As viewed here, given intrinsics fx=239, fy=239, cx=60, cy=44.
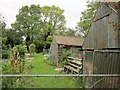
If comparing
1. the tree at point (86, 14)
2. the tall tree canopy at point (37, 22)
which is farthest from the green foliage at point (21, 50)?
the tree at point (86, 14)

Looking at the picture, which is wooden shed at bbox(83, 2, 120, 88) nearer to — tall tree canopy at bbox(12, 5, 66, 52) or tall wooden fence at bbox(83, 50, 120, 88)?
tall wooden fence at bbox(83, 50, 120, 88)

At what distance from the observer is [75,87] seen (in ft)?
8.04

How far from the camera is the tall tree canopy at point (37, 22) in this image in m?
2.45

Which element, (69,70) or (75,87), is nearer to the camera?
(75,87)

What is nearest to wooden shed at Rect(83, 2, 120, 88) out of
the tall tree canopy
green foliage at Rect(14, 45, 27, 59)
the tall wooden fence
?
the tall wooden fence

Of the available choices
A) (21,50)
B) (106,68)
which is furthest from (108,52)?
(21,50)

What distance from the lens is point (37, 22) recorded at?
2.48 m

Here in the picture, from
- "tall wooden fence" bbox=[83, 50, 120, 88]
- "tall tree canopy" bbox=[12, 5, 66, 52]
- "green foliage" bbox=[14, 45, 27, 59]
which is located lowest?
"tall wooden fence" bbox=[83, 50, 120, 88]

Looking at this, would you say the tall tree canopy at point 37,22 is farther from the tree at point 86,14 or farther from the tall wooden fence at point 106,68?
the tall wooden fence at point 106,68

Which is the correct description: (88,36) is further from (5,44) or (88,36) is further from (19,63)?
(5,44)

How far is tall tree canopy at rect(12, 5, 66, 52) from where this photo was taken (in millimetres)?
2445

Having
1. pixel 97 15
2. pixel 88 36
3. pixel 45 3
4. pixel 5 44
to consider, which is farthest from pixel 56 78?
pixel 88 36

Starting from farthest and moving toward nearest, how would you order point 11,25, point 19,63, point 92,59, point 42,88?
point 19,63
point 92,59
point 11,25
point 42,88

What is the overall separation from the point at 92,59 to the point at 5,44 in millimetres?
1037
